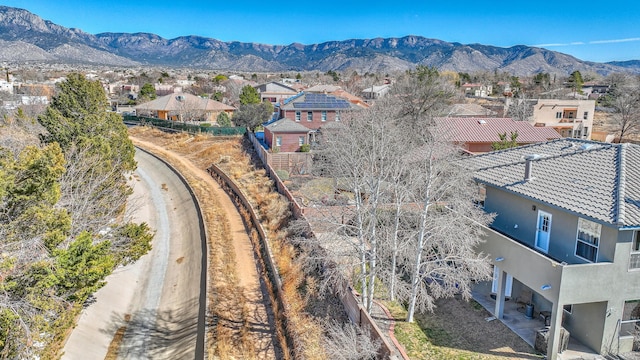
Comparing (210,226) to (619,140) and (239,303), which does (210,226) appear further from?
(619,140)

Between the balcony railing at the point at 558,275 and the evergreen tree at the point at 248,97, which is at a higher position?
the evergreen tree at the point at 248,97

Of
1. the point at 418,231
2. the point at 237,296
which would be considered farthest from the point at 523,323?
the point at 237,296

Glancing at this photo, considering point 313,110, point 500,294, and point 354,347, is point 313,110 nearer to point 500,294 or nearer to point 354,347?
point 500,294

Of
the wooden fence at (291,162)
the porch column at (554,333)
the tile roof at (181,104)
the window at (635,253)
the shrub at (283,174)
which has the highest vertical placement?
the tile roof at (181,104)

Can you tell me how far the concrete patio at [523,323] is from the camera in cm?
1391

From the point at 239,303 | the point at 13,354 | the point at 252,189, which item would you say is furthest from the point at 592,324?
the point at 252,189

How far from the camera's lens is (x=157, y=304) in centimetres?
2219


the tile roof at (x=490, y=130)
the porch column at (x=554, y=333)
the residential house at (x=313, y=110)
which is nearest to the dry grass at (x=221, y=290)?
the residential house at (x=313, y=110)

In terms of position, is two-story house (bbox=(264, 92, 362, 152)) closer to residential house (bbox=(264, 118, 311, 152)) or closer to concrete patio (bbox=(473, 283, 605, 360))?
residential house (bbox=(264, 118, 311, 152))

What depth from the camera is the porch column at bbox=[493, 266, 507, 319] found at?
16.0 m

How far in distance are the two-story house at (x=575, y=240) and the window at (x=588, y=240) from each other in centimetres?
3

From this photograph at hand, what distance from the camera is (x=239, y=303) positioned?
20969mm

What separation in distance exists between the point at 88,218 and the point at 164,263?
7.03 m

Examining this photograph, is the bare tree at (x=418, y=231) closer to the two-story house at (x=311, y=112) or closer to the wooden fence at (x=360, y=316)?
the wooden fence at (x=360, y=316)
